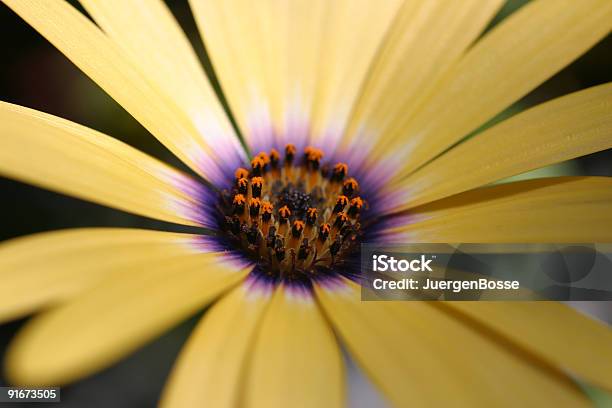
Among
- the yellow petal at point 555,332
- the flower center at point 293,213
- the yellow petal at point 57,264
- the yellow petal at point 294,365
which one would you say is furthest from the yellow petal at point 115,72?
the yellow petal at point 555,332

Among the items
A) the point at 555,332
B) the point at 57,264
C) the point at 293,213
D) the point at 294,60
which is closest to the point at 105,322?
the point at 57,264

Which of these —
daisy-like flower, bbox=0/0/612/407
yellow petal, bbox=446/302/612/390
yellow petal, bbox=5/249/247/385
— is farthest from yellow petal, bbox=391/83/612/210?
yellow petal, bbox=5/249/247/385

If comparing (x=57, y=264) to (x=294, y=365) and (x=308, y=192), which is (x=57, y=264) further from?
(x=308, y=192)

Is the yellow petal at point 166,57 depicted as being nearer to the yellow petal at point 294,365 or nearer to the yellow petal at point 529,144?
the yellow petal at point 529,144

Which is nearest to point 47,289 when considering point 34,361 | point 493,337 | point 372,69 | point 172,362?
point 34,361

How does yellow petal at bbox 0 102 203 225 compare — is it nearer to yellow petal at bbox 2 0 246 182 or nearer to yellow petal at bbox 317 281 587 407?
yellow petal at bbox 2 0 246 182
